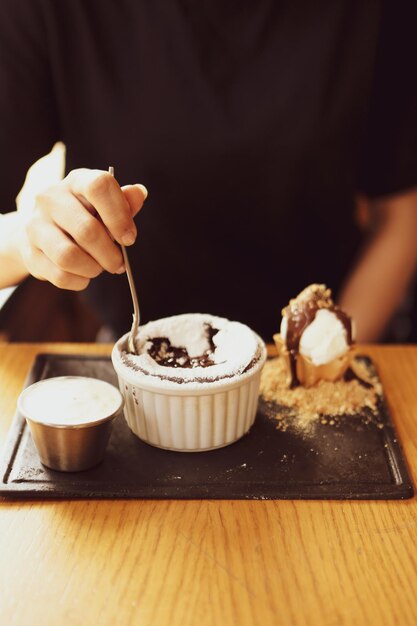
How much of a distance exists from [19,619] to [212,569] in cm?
28

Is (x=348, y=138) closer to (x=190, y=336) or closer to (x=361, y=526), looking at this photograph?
(x=190, y=336)

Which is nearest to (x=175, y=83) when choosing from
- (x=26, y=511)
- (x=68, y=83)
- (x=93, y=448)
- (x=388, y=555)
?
(x=68, y=83)

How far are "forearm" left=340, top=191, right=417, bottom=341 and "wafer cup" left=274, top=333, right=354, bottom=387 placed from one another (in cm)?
65

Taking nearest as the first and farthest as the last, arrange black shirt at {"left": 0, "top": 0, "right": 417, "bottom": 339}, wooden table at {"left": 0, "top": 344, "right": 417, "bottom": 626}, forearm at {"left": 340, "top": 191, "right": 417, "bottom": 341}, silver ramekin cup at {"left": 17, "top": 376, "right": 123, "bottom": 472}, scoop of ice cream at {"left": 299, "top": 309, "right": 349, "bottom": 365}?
wooden table at {"left": 0, "top": 344, "right": 417, "bottom": 626}, silver ramekin cup at {"left": 17, "top": 376, "right": 123, "bottom": 472}, scoop of ice cream at {"left": 299, "top": 309, "right": 349, "bottom": 365}, black shirt at {"left": 0, "top": 0, "right": 417, "bottom": 339}, forearm at {"left": 340, "top": 191, "right": 417, "bottom": 341}

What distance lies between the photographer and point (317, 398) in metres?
1.39

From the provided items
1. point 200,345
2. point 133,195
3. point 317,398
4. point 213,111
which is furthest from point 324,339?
point 213,111

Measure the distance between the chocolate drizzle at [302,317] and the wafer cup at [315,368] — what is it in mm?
11

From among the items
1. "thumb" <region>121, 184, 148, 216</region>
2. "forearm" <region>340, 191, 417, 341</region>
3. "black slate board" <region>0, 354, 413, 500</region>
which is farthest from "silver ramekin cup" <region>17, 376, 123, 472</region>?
"forearm" <region>340, 191, 417, 341</region>

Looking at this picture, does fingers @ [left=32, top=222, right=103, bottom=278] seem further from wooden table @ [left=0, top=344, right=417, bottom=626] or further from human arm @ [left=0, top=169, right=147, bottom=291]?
wooden table @ [left=0, top=344, right=417, bottom=626]

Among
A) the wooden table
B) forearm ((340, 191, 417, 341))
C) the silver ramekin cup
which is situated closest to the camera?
the wooden table

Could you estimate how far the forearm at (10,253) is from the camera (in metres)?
1.47

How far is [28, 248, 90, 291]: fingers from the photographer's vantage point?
1260 millimetres

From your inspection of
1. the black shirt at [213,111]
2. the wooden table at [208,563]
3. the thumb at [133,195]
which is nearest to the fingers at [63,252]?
the thumb at [133,195]

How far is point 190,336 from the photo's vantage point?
134 cm
